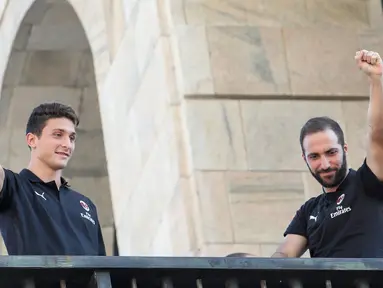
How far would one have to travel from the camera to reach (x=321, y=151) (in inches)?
318

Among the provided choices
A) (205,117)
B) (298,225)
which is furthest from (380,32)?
(298,225)

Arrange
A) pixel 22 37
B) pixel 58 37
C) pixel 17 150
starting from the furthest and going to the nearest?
pixel 17 150
pixel 58 37
pixel 22 37

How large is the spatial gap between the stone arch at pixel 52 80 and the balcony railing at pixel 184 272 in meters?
8.60

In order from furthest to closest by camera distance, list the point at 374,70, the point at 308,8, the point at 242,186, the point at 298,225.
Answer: the point at 308,8 → the point at 242,186 → the point at 298,225 → the point at 374,70

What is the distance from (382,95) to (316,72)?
167 inches

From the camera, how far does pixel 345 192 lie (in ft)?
26.6

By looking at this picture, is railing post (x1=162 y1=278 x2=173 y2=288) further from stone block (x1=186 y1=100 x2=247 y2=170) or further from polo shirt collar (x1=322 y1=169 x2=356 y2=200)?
stone block (x1=186 y1=100 x2=247 y2=170)

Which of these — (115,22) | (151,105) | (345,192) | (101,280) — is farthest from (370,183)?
(115,22)

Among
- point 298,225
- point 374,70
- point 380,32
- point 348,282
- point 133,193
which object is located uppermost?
point 380,32

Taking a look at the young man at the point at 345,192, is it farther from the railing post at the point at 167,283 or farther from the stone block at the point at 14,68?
the stone block at the point at 14,68

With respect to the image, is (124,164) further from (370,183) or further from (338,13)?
(370,183)

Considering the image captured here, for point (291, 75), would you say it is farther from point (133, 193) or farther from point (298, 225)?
point (298, 225)

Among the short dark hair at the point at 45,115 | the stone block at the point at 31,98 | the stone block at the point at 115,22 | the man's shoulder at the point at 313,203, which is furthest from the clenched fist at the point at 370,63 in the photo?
the stone block at the point at 31,98

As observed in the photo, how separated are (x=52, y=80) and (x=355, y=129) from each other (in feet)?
17.6
